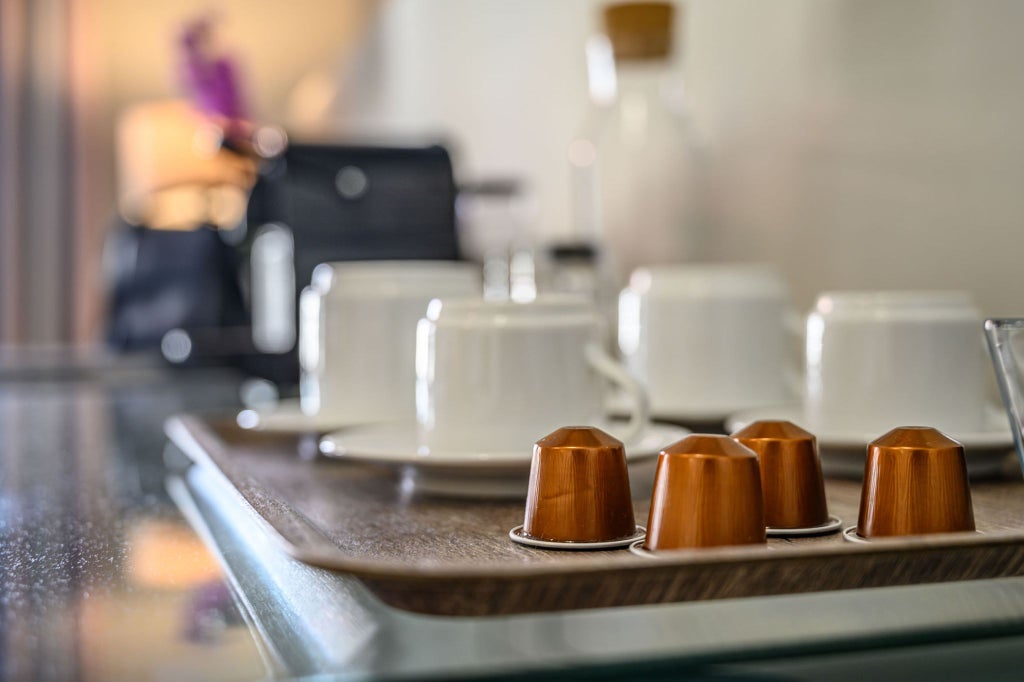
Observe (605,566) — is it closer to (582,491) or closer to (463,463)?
(582,491)

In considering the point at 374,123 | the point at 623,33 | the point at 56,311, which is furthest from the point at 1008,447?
the point at 56,311

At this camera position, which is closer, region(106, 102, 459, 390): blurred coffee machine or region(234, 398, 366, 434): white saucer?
region(234, 398, 366, 434): white saucer

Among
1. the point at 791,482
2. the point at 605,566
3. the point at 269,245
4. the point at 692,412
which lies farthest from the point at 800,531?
the point at 269,245

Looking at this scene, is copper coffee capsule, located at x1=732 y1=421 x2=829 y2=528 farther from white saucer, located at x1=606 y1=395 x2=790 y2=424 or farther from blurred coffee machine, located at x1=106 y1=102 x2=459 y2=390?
blurred coffee machine, located at x1=106 y1=102 x2=459 y2=390

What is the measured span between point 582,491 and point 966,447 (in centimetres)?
23

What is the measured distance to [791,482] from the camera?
1.49 feet

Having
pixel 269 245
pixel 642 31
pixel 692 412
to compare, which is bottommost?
pixel 692 412

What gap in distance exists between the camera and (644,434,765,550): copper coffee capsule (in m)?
0.39

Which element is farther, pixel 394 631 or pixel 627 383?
pixel 627 383

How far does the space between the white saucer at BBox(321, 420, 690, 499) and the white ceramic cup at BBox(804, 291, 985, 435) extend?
0.10 m

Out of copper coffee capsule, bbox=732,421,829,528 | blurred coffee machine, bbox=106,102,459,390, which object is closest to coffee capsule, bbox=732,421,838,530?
copper coffee capsule, bbox=732,421,829,528

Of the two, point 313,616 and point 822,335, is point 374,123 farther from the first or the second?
point 313,616

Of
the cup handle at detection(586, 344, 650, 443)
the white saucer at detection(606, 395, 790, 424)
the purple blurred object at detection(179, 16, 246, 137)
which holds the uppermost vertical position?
the purple blurred object at detection(179, 16, 246, 137)

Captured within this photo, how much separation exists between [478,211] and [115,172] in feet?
7.30
